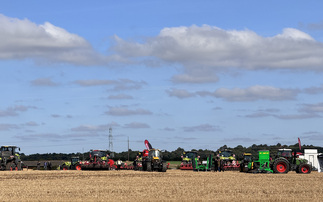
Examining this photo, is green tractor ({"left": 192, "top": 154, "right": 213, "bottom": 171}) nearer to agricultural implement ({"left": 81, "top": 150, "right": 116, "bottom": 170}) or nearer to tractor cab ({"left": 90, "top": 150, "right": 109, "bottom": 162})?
agricultural implement ({"left": 81, "top": 150, "right": 116, "bottom": 170})

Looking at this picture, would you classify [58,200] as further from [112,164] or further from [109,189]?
[112,164]

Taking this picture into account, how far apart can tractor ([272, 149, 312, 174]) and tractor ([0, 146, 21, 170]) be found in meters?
28.8

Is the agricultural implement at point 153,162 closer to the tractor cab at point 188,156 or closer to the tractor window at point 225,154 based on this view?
the tractor cab at point 188,156

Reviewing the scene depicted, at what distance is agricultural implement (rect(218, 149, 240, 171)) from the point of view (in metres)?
56.4

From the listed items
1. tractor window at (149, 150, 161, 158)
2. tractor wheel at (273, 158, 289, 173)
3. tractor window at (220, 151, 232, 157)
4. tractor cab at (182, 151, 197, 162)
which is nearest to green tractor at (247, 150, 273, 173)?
tractor wheel at (273, 158, 289, 173)

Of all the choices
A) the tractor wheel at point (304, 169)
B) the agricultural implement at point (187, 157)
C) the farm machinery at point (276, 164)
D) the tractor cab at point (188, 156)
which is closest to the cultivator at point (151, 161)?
the agricultural implement at point (187, 157)

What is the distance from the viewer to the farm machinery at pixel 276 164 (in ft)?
152

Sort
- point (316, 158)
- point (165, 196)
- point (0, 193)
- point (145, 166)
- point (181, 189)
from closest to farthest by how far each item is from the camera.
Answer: point (165, 196), point (0, 193), point (181, 189), point (145, 166), point (316, 158)

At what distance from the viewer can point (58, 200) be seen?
2214 cm

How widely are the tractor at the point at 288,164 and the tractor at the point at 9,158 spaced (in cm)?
2875

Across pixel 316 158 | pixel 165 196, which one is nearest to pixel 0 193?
pixel 165 196

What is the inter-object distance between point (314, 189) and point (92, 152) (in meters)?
33.6

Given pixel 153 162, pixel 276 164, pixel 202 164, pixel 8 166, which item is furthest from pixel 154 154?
pixel 8 166

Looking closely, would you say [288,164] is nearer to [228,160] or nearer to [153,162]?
[228,160]
